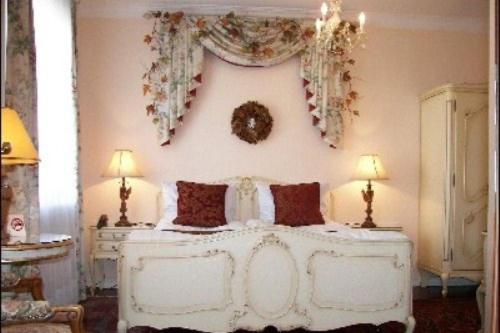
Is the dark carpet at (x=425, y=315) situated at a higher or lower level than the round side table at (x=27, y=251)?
lower

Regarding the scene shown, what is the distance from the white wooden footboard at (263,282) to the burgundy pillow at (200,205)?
130 cm

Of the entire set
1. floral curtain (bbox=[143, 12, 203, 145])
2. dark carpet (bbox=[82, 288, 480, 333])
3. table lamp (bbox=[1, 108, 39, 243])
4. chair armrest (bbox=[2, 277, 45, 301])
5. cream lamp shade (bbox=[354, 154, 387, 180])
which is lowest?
dark carpet (bbox=[82, 288, 480, 333])

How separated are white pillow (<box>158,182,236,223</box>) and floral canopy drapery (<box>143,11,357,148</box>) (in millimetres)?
509

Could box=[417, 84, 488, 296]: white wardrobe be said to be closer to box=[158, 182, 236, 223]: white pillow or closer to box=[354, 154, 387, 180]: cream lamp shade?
box=[354, 154, 387, 180]: cream lamp shade

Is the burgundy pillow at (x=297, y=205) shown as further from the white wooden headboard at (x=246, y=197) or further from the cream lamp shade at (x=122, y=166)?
the cream lamp shade at (x=122, y=166)

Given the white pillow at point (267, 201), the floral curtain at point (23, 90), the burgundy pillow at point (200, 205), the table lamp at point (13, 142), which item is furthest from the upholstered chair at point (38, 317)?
the white pillow at point (267, 201)

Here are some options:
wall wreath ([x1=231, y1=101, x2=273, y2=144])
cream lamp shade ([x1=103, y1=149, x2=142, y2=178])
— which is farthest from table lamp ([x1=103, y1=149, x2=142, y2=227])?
wall wreath ([x1=231, y1=101, x2=273, y2=144])

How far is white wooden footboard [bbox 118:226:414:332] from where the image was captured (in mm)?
2973

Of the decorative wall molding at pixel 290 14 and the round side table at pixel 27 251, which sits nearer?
the round side table at pixel 27 251

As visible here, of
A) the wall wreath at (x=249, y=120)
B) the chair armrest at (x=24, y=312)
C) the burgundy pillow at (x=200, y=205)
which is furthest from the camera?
the wall wreath at (x=249, y=120)

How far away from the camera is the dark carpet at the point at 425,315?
3531 millimetres

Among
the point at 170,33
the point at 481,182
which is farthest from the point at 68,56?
the point at 481,182

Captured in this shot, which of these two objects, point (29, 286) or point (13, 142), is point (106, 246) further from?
point (13, 142)

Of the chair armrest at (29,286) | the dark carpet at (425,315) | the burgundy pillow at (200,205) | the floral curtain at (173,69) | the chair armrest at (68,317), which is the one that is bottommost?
the dark carpet at (425,315)
